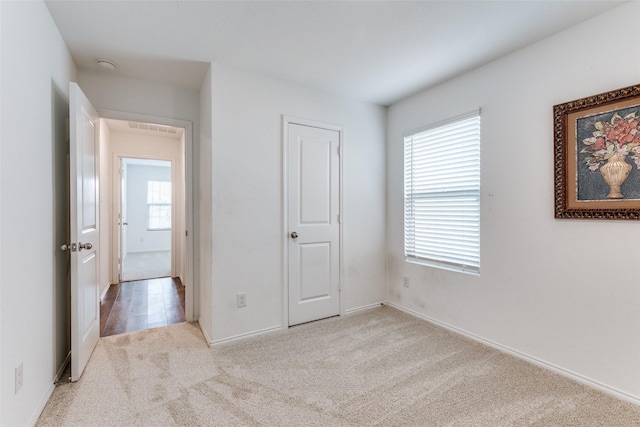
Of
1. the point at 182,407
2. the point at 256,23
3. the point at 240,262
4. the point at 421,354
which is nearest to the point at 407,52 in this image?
the point at 256,23

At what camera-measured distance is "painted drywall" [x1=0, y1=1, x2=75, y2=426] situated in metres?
1.38

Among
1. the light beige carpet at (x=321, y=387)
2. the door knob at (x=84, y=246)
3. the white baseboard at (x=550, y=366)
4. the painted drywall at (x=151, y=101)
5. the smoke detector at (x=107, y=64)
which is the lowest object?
the light beige carpet at (x=321, y=387)

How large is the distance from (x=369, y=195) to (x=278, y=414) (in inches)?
96.3

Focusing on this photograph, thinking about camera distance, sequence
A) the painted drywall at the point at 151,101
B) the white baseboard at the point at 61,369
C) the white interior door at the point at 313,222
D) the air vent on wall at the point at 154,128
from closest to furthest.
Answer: the white baseboard at the point at 61,369 → the painted drywall at the point at 151,101 → the white interior door at the point at 313,222 → the air vent on wall at the point at 154,128

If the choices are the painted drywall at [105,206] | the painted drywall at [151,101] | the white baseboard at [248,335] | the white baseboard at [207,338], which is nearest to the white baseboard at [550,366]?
the white baseboard at [248,335]

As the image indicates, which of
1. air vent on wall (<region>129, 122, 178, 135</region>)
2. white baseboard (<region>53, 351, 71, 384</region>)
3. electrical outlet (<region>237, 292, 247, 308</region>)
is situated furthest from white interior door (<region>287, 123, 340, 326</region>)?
air vent on wall (<region>129, 122, 178, 135</region>)

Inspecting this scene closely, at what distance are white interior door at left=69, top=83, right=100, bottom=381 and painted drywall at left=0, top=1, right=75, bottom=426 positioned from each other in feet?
0.38

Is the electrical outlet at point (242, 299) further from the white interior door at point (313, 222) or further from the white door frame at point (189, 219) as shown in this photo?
the white door frame at point (189, 219)

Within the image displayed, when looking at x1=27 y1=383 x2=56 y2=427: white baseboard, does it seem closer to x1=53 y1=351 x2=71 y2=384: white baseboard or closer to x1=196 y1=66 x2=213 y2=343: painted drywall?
x1=53 y1=351 x2=71 y2=384: white baseboard

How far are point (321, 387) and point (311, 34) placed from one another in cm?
246

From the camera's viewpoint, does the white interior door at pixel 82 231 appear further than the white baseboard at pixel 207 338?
No

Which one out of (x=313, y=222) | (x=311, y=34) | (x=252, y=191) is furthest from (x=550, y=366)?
(x=311, y=34)

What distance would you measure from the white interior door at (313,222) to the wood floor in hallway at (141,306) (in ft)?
4.62

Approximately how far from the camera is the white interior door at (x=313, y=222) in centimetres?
300
